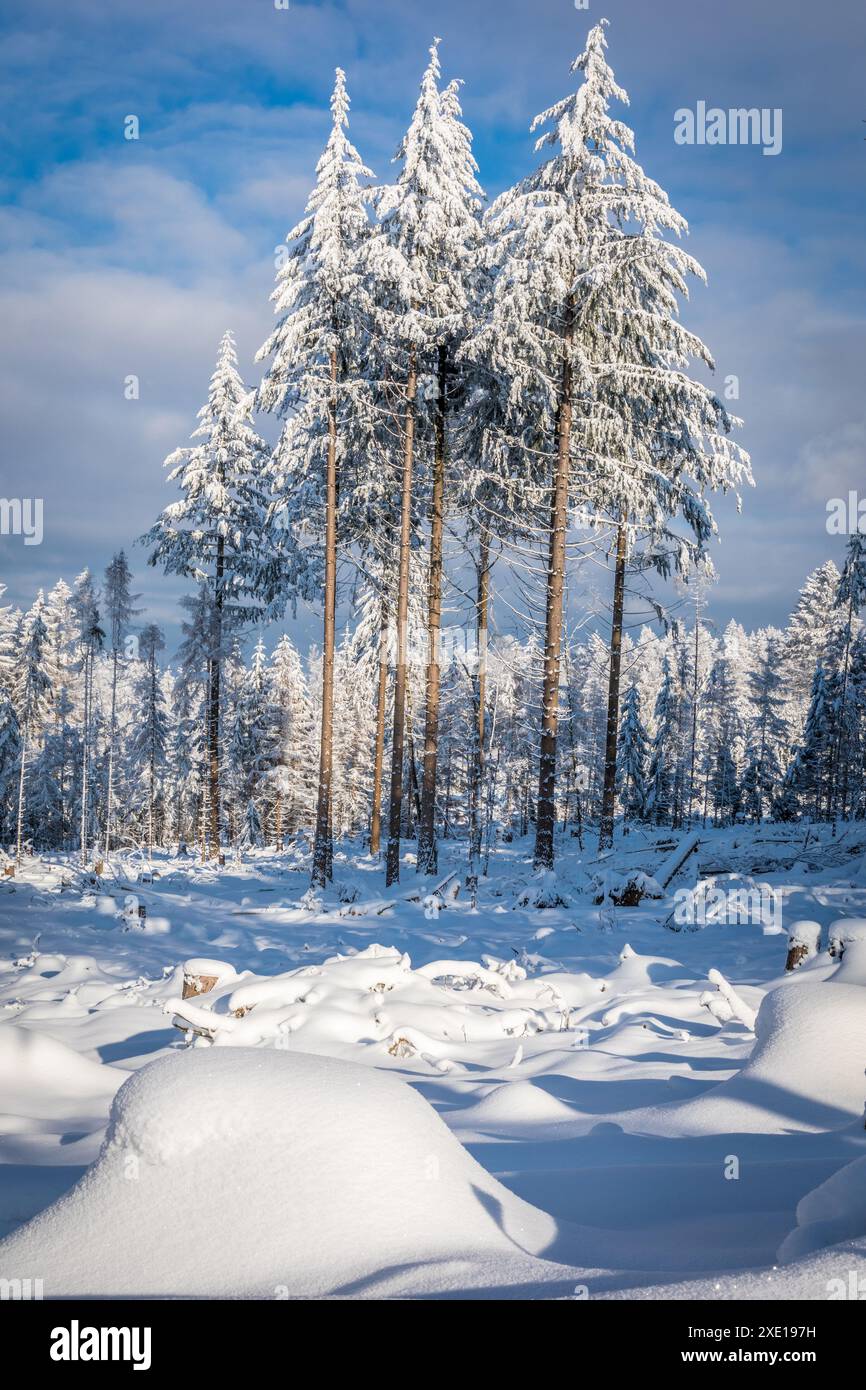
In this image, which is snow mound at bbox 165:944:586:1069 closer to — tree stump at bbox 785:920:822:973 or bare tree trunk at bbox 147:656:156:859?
tree stump at bbox 785:920:822:973

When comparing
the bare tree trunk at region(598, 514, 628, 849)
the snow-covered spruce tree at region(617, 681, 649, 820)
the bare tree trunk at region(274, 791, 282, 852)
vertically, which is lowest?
the bare tree trunk at region(274, 791, 282, 852)

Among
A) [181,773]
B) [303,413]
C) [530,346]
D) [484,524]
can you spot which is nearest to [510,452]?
[484,524]

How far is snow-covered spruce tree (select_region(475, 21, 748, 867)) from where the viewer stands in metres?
12.2

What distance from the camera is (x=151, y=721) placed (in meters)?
36.3

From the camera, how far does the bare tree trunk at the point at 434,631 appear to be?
15.1m

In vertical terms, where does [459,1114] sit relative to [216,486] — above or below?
below

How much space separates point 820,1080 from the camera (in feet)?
11.0

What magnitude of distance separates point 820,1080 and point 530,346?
12243 mm

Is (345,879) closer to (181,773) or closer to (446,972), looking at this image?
(446,972)

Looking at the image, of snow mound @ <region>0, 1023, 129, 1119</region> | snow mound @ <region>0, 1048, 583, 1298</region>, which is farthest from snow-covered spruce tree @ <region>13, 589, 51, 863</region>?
snow mound @ <region>0, 1048, 583, 1298</region>

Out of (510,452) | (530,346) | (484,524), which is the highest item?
(530,346)

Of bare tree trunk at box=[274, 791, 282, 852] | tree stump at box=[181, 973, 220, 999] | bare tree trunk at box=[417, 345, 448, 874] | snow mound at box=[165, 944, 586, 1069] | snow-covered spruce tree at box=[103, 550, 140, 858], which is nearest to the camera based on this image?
snow mound at box=[165, 944, 586, 1069]

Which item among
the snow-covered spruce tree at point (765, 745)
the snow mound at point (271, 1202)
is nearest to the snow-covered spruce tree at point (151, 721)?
the snow-covered spruce tree at point (765, 745)

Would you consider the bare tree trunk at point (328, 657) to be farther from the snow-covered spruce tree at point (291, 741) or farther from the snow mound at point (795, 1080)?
A: the snow-covered spruce tree at point (291, 741)
